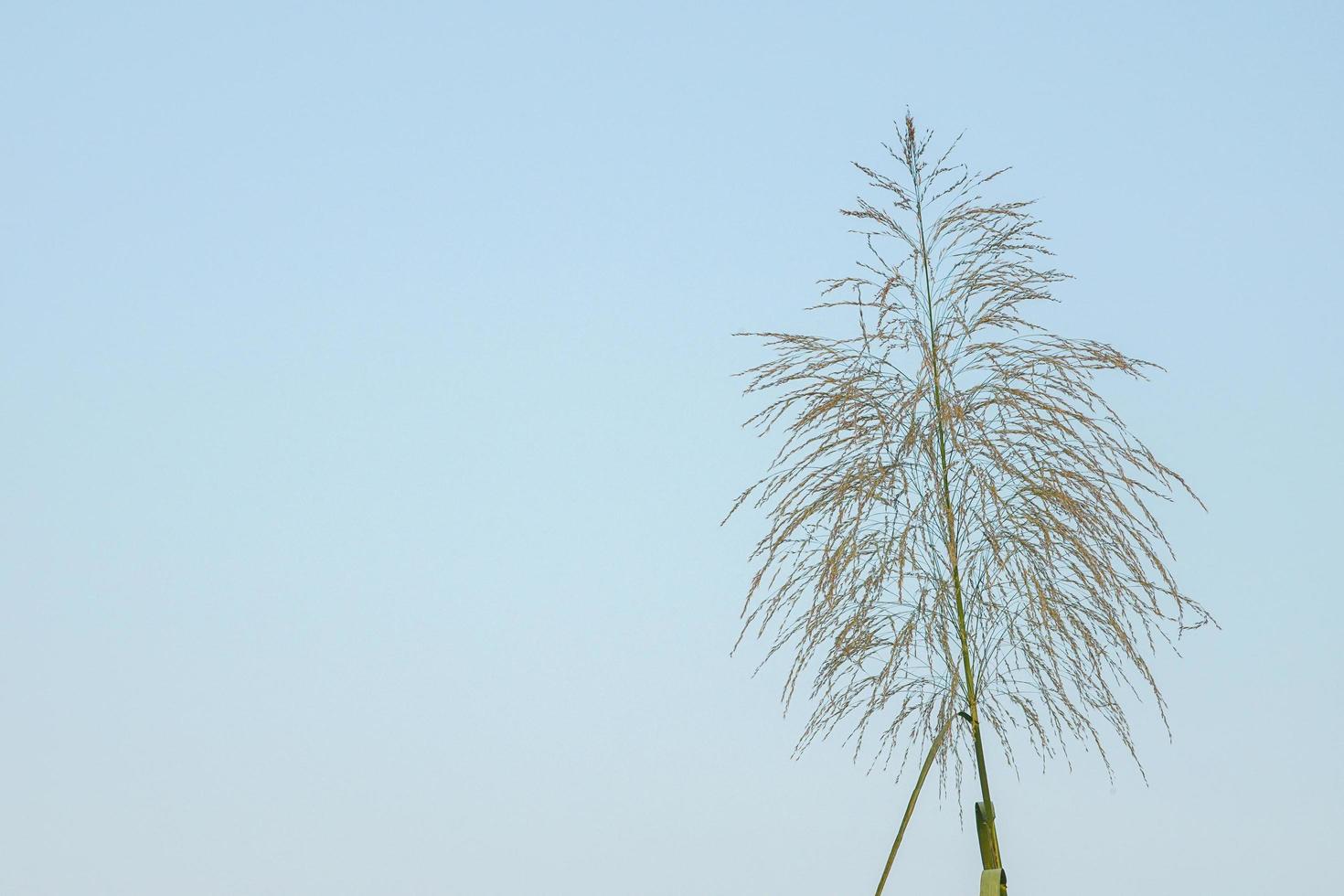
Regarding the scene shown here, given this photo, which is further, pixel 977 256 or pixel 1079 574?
pixel 977 256

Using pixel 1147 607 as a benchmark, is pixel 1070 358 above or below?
above

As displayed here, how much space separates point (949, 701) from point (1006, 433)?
32.5 inches

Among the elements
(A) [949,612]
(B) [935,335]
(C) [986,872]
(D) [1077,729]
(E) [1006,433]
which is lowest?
(C) [986,872]

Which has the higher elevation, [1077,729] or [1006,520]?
[1006,520]

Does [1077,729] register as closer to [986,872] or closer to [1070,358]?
[986,872]

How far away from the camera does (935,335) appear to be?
555 centimetres

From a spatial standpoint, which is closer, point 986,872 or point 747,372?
point 986,872

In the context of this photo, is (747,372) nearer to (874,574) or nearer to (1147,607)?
(874,574)

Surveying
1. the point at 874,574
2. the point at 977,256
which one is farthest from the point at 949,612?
the point at 977,256

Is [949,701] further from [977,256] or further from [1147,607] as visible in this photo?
[977,256]

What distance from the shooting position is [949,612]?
17.6 ft

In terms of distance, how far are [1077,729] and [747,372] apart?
1.48 meters

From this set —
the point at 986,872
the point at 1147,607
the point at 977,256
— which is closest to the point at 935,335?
the point at 977,256

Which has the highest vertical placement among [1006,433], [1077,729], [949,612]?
[1006,433]
